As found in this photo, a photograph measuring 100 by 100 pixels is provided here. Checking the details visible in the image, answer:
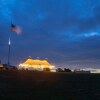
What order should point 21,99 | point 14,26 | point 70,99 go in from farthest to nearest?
point 14,26 < point 70,99 < point 21,99

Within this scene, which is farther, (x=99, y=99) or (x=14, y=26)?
(x=14, y=26)

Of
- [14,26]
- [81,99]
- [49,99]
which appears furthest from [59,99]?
[14,26]

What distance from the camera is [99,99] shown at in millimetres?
39812

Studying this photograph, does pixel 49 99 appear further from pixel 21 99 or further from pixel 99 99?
pixel 99 99

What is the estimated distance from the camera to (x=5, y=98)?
116 ft

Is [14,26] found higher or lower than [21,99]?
higher

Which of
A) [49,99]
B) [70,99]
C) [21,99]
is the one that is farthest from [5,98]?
[70,99]

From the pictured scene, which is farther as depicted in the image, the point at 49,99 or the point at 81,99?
the point at 81,99

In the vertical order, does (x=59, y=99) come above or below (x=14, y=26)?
below

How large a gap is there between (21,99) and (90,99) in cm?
942

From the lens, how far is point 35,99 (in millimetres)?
35219

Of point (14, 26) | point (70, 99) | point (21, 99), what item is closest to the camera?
point (21, 99)

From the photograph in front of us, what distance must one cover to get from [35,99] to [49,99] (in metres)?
1.62

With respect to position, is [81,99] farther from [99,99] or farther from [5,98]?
[5,98]
